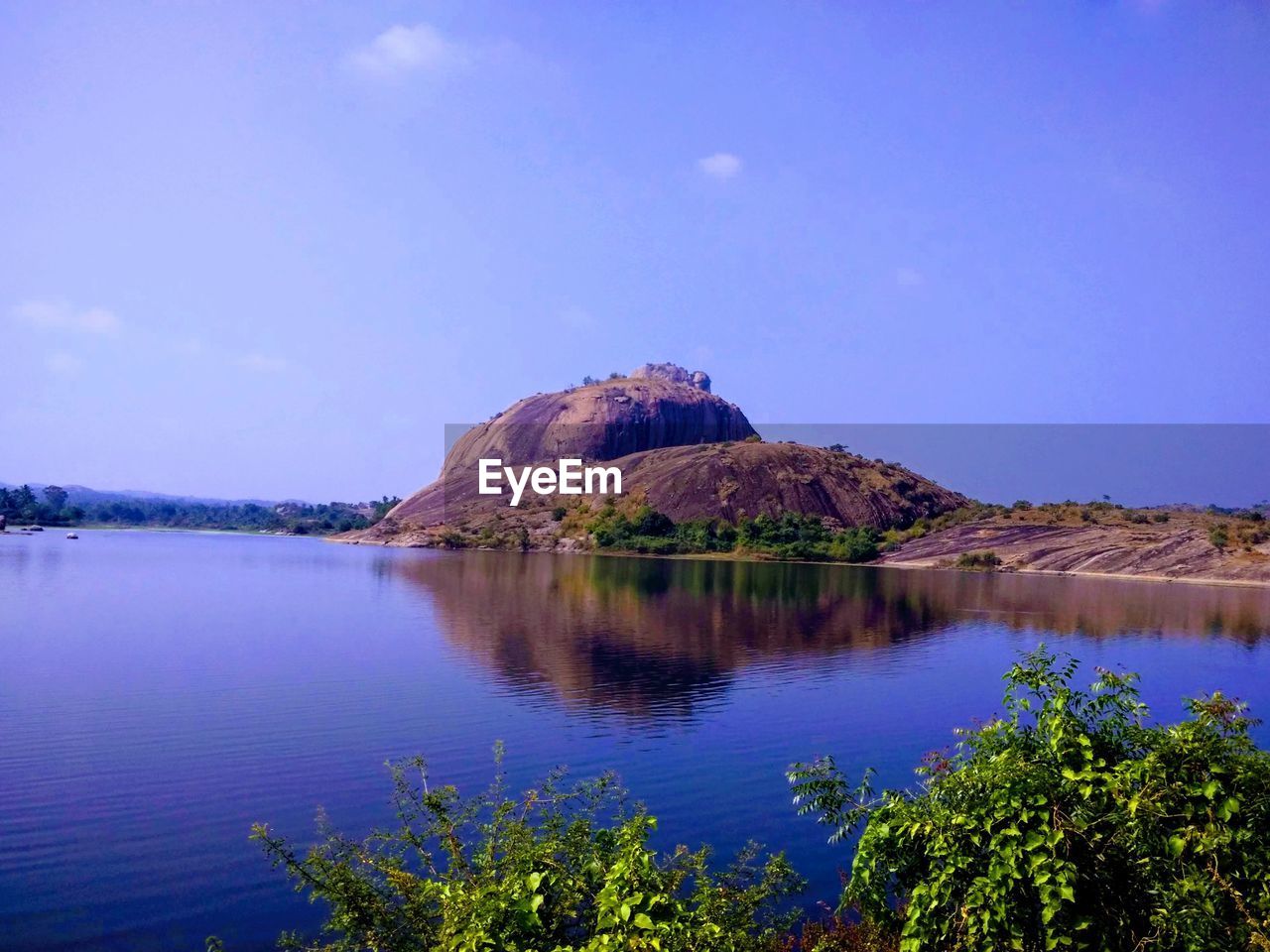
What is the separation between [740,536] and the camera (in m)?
97.0

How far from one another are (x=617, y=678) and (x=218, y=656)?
10.0m

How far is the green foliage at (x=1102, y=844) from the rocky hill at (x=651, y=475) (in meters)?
94.2

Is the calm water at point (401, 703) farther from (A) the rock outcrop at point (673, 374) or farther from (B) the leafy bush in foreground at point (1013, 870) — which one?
(A) the rock outcrop at point (673, 374)

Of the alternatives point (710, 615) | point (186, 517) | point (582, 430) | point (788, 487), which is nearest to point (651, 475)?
point (788, 487)

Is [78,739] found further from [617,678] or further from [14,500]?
[14,500]

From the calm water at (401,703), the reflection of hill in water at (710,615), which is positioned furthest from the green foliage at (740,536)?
the calm water at (401,703)

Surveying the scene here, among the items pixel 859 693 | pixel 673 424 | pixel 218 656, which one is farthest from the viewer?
pixel 673 424

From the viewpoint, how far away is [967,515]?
98500 millimetres

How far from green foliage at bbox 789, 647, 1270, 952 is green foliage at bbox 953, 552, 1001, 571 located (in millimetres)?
78571

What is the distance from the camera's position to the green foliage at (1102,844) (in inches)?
212

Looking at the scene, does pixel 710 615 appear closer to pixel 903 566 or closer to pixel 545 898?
pixel 545 898

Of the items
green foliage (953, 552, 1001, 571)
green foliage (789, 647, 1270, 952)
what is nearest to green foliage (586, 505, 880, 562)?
green foliage (953, 552, 1001, 571)

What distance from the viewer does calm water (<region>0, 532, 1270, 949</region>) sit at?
1069 cm

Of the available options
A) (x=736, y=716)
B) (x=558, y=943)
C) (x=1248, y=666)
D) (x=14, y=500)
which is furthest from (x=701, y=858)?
(x=14, y=500)
